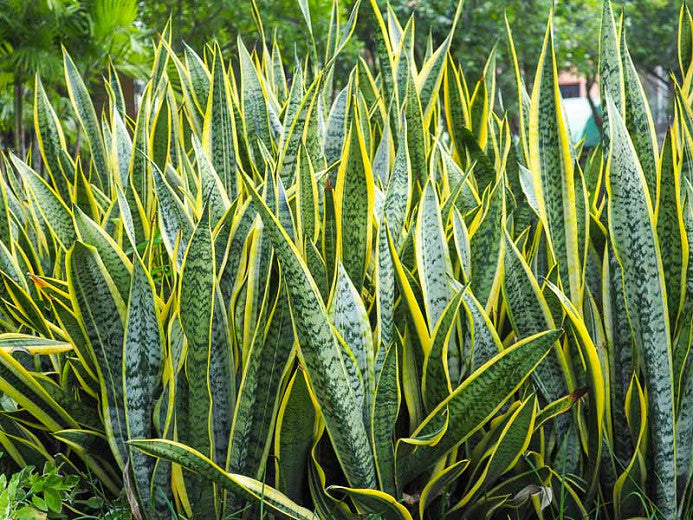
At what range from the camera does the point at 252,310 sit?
0.96 metres

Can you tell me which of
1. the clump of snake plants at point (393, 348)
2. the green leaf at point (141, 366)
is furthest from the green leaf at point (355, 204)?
the green leaf at point (141, 366)

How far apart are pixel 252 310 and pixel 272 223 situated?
0.66 ft

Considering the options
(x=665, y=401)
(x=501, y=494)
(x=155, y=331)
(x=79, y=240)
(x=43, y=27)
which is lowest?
(x=501, y=494)

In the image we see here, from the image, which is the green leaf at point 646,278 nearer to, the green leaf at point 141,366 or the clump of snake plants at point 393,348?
the clump of snake plants at point 393,348

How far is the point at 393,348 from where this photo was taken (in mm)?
831

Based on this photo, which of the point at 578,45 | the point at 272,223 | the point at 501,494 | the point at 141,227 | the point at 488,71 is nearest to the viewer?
the point at 272,223

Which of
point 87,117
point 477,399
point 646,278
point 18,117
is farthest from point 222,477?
point 18,117

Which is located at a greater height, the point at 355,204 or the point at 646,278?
the point at 355,204

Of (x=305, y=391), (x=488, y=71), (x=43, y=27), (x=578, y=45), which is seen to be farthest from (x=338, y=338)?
(x=578, y=45)

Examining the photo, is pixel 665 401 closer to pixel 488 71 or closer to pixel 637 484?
pixel 637 484

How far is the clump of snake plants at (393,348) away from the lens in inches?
34.7

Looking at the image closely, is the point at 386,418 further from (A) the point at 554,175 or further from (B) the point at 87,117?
(B) the point at 87,117

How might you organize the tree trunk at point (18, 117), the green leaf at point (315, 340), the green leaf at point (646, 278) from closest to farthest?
the green leaf at point (315, 340), the green leaf at point (646, 278), the tree trunk at point (18, 117)

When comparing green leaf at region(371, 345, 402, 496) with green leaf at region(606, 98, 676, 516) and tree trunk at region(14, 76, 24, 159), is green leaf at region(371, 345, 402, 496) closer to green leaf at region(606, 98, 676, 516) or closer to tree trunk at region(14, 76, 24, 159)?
green leaf at region(606, 98, 676, 516)
